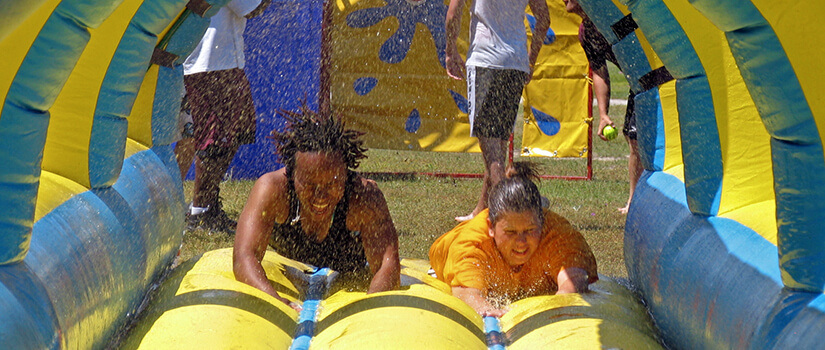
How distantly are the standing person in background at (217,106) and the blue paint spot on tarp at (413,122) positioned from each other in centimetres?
310

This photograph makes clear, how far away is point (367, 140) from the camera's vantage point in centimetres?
830

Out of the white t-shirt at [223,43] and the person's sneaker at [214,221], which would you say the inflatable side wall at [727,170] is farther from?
the person's sneaker at [214,221]

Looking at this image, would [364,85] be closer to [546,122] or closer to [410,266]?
[546,122]

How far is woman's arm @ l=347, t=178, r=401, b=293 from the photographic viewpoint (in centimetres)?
316

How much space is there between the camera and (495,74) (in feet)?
15.2

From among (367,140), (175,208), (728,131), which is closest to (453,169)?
(367,140)

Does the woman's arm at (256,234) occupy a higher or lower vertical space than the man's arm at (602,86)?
lower

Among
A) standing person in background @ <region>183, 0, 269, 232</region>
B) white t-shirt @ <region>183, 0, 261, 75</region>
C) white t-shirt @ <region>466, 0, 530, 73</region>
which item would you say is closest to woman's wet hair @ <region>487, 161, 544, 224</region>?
white t-shirt @ <region>466, 0, 530, 73</region>

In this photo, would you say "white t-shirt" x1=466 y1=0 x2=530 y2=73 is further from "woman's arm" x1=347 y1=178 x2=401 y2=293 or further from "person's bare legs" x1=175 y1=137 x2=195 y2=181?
"person's bare legs" x1=175 y1=137 x2=195 y2=181

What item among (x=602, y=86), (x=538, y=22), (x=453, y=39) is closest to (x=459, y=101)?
(x=602, y=86)

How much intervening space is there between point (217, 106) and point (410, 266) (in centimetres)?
194

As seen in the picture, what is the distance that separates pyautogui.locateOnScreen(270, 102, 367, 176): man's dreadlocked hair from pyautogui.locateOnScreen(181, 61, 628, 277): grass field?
1.50 meters

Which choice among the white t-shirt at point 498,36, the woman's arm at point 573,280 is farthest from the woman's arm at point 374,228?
the white t-shirt at point 498,36

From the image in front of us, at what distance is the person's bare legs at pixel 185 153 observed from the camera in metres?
Answer: 5.23
